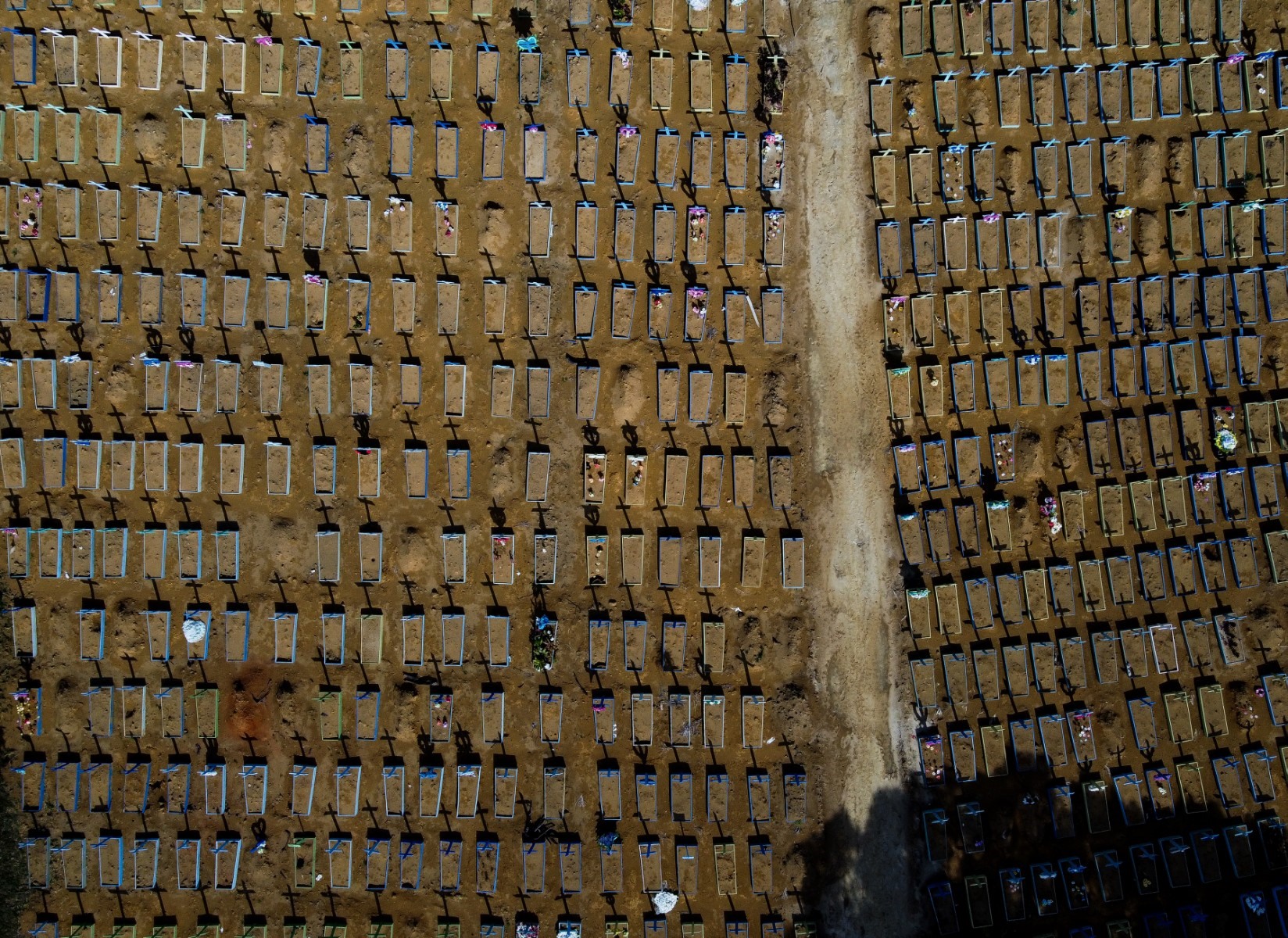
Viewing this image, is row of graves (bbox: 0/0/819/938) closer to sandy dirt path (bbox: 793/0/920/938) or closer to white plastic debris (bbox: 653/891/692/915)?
white plastic debris (bbox: 653/891/692/915)

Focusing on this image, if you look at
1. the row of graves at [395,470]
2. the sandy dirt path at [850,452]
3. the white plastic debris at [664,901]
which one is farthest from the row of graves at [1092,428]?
the white plastic debris at [664,901]

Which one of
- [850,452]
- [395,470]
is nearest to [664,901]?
[850,452]

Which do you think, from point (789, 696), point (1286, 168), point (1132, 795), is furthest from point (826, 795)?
point (1286, 168)

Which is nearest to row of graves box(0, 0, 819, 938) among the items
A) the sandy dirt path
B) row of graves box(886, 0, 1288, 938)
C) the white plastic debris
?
the white plastic debris

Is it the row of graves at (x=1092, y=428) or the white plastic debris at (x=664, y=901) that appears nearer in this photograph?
the white plastic debris at (x=664, y=901)

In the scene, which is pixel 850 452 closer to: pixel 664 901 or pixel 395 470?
pixel 395 470

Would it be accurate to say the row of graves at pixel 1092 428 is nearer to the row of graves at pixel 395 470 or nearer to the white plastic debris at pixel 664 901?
the row of graves at pixel 395 470
